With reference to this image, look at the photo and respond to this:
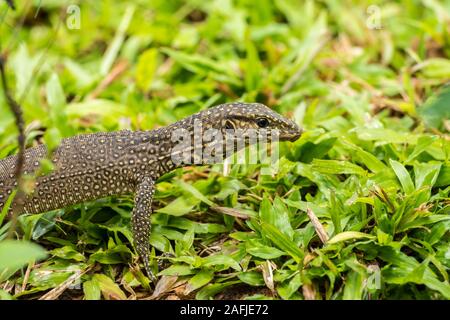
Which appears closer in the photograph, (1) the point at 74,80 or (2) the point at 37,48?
(1) the point at 74,80

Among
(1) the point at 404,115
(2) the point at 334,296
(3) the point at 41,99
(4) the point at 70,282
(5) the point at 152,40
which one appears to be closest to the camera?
(2) the point at 334,296

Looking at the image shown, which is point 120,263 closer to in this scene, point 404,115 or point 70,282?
point 70,282

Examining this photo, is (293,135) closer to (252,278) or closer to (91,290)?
(252,278)

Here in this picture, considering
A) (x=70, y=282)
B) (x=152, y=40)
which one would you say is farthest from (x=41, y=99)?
(x=70, y=282)

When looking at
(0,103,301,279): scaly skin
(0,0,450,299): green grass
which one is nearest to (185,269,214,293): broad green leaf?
(0,0,450,299): green grass

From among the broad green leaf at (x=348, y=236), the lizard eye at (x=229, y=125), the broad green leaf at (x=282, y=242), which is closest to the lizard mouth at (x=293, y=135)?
the lizard eye at (x=229, y=125)

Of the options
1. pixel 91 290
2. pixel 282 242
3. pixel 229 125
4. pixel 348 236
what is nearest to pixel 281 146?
pixel 229 125

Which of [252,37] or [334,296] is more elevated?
[252,37]
